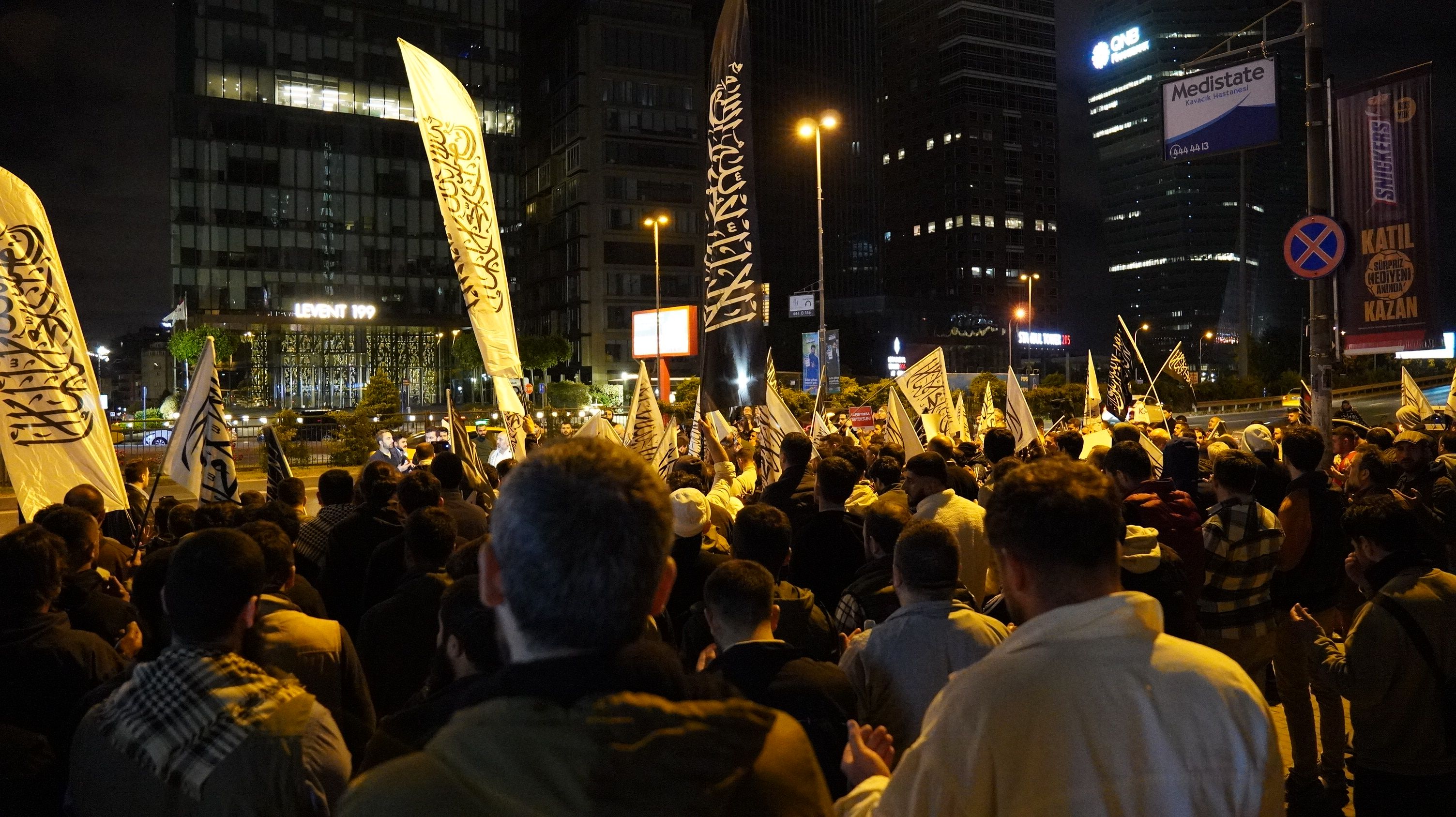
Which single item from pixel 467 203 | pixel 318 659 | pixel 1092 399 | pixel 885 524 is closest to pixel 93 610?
pixel 318 659

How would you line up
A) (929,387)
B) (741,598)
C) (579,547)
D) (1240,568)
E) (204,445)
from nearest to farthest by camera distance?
(579,547)
(741,598)
(1240,568)
(204,445)
(929,387)

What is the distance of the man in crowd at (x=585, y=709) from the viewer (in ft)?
4.47

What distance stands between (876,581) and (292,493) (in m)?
4.67

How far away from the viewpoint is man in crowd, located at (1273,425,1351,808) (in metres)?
5.53

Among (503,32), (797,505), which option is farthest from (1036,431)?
(503,32)

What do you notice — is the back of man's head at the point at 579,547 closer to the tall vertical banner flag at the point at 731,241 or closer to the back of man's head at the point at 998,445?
the back of man's head at the point at 998,445

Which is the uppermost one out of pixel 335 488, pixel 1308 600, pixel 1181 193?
pixel 1181 193

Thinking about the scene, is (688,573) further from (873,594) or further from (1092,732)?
(1092,732)

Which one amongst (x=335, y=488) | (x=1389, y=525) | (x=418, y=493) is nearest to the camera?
(x=1389, y=525)

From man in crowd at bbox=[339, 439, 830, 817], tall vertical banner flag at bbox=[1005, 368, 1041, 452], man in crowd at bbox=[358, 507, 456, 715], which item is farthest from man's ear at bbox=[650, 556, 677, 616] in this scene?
tall vertical banner flag at bbox=[1005, 368, 1041, 452]

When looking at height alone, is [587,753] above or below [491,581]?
below

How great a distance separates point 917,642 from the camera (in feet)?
11.6

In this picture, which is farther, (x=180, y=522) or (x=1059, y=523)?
(x=180, y=522)

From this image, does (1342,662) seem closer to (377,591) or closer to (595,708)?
(595,708)
